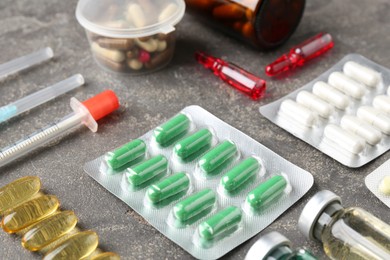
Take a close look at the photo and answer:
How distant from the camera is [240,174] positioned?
102 cm

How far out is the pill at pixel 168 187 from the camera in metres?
0.98

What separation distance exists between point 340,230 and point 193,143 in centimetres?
32

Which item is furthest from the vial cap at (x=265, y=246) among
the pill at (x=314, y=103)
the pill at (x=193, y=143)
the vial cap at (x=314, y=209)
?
the pill at (x=314, y=103)

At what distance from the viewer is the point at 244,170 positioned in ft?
3.35

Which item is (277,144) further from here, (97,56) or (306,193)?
(97,56)

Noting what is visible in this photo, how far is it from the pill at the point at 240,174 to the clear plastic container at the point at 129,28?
35 cm

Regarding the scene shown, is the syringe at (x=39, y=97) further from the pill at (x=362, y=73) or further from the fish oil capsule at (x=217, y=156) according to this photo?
the pill at (x=362, y=73)

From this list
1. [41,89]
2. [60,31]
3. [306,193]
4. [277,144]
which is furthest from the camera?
[60,31]

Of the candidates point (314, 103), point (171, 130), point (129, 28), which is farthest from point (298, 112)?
point (129, 28)

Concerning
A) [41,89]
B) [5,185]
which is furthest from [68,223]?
[41,89]

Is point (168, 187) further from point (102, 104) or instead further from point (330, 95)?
point (330, 95)

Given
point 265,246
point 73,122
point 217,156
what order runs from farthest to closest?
point 73,122 < point 217,156 < point 265,246

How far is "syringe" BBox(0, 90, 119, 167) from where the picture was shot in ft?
3.59

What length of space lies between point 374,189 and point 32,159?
0.63m
